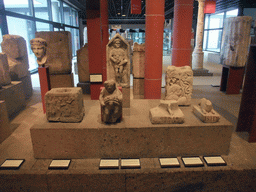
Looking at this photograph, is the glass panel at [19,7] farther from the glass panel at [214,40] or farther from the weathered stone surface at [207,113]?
the glass panel at [214,40]

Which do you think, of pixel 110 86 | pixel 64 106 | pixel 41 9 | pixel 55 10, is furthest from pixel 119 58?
pixel 55 10

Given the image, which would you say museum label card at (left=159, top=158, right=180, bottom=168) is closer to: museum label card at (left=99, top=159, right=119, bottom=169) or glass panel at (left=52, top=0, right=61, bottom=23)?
museum label card at (left=99, top=159, right=119, bottom=169)

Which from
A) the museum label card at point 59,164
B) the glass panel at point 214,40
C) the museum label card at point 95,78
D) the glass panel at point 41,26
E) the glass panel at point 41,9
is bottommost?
the museum label card at point 59,164

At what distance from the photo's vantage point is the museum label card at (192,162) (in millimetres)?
3213

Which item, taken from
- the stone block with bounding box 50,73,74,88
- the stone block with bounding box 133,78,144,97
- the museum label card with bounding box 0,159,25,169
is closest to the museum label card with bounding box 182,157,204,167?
the museum label card with bounding box 0,159,25,169

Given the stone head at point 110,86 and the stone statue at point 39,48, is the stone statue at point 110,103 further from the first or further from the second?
the stone statue at point 39,48

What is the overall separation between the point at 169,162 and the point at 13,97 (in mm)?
4421

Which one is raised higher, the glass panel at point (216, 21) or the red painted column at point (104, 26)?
the glass panel at point (216, 21)

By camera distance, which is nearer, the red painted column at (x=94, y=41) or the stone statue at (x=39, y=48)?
the stone statue at (x=39, y=48)

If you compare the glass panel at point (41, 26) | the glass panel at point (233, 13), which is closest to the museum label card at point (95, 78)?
the glass panel at point (41, 26)

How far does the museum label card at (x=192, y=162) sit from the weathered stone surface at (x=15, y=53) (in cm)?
574

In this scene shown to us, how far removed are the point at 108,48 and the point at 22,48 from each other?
3616mm

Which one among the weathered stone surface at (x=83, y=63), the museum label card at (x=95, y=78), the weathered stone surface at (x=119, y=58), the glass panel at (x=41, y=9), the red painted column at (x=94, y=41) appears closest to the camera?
the weathered stone surface at (x=119, y=58)

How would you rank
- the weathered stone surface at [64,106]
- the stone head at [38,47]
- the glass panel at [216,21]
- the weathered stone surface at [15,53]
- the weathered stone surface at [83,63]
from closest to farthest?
the weathered stone surface at [64,106]
the stone head at [38,47]
the weathered stone surface at [15,53]
the weathered stone surface at [83,63]
the glass panel at [216,21]
